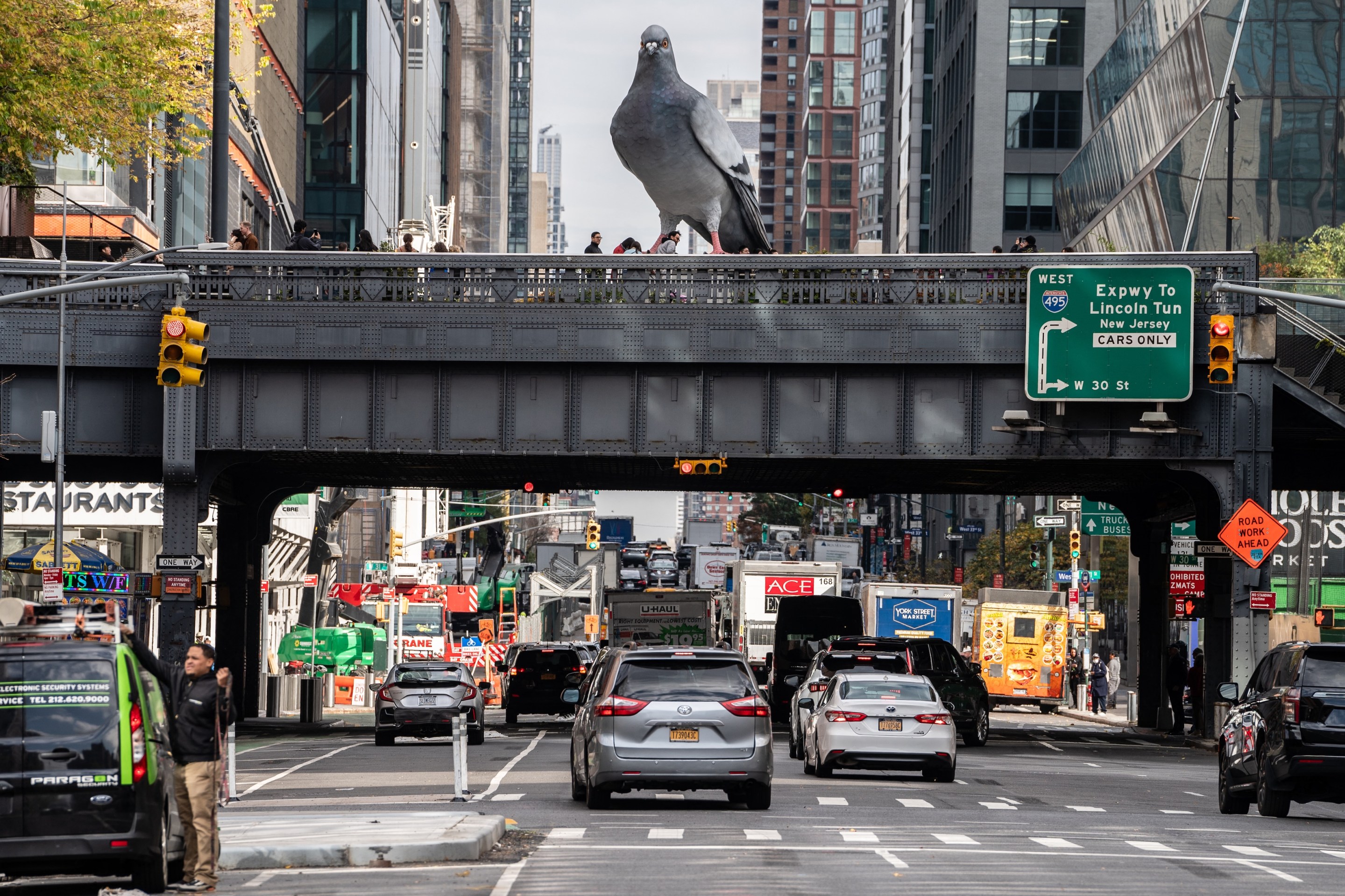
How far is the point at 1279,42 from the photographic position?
206 ft

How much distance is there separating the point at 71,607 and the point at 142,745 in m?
2.59

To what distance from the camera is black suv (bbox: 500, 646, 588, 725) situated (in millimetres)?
42656

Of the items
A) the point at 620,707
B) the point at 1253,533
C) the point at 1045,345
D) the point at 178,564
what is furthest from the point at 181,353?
the point at 1253,533

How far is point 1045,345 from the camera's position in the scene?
113 ft

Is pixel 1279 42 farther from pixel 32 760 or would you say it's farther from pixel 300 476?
pixel 32 760

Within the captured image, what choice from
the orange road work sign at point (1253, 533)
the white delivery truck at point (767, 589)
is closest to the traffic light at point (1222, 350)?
the orange road work sign at point (1253, 533)

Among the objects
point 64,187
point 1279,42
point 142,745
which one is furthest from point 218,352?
point 1279,42

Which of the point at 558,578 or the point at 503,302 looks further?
the point at 558,578

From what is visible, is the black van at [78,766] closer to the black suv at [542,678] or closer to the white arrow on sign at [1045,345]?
the white arrow on sign at [1045,345]

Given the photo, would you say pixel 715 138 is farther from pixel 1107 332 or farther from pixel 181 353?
pixel 181 353

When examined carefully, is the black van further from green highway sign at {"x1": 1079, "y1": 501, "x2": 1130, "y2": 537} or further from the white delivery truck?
green highway sign at {"x1": 1079, "y1": 501, "x2": 1130, "y2": 537}

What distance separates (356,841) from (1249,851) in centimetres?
778

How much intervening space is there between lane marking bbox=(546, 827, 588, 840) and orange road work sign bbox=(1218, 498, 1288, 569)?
18.8 metres

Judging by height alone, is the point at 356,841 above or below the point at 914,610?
above
